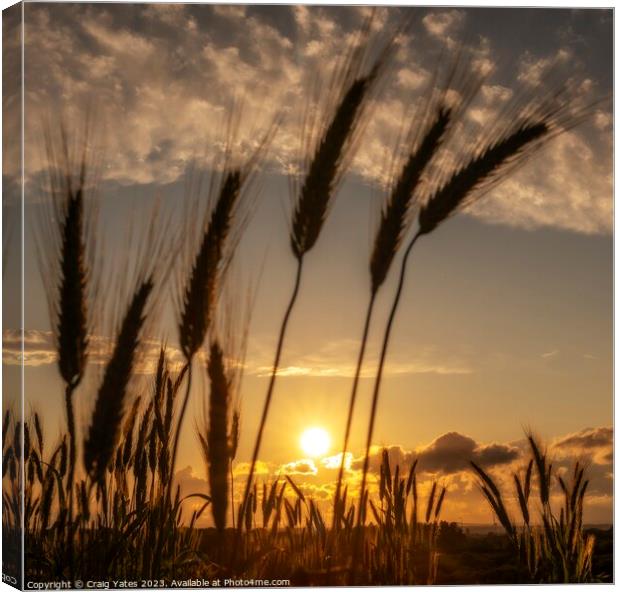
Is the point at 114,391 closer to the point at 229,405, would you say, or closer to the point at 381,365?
the point at 229,405

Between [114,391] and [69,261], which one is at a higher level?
[69,261]

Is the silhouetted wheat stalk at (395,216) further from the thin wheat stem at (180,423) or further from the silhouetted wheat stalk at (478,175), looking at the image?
the thin wheat stem at (180,423)

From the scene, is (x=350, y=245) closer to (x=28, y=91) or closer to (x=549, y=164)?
(x=549, y=164)

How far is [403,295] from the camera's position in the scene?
12.4ft

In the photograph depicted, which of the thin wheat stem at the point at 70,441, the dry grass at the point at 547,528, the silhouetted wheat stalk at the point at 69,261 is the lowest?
the dry grass at the point at 547,528

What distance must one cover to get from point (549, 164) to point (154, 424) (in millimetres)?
1506

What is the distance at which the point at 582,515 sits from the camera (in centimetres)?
386

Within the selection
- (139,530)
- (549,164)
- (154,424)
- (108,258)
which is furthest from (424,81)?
(139,530)

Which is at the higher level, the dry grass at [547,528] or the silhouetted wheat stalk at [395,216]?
the silhouetted wheat stalk at [395,216]

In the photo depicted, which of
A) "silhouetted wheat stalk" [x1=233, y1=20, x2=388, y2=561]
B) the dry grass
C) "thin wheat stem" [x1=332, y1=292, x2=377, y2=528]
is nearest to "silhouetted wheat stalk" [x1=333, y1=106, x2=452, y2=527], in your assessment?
"thin wheat stem" [x1=332, y1=292, x2=377, y2=528]

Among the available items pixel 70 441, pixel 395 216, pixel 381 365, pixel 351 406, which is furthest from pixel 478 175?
pixel 70 441

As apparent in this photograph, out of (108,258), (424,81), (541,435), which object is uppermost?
(424,81)

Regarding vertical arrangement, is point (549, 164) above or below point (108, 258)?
above

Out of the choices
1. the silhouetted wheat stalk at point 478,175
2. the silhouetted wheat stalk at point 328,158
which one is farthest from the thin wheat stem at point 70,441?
the silhouetted wheat stalk at point 478,175
